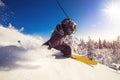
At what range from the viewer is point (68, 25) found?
28.4 ft

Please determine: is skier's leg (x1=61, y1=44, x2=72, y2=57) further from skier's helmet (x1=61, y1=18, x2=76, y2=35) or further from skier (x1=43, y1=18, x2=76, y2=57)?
skier's helmet (x1=61, y1=18, x2=76, y2=35)

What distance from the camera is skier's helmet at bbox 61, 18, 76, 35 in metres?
8.67

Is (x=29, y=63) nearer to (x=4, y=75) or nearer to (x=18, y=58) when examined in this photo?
(x=18, y=58)

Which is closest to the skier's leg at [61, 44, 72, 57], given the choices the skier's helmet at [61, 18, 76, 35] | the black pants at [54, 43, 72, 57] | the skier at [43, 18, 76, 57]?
the black pants at [54, 43, 72, 57]

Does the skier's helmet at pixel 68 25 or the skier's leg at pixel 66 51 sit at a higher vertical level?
the skier's helmet at pixel 68 25

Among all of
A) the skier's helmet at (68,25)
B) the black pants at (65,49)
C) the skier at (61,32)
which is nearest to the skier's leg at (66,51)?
the black pants at (65,49)

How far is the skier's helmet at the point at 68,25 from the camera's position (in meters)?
8.67

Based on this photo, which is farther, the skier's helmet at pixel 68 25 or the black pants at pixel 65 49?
the black pants at pixel 65 49

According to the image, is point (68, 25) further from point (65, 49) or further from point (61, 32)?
point (65, 49)

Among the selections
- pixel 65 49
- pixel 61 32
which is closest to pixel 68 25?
pixel 61 32

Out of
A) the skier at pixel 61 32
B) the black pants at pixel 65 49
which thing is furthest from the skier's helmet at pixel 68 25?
the black pants at pixel 65 49

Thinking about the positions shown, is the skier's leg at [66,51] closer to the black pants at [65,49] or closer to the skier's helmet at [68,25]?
the black pants at [65,49]

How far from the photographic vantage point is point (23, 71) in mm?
5250

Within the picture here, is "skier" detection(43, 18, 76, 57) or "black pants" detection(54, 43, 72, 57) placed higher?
"skier" detection(43, 18, 76, 57)
